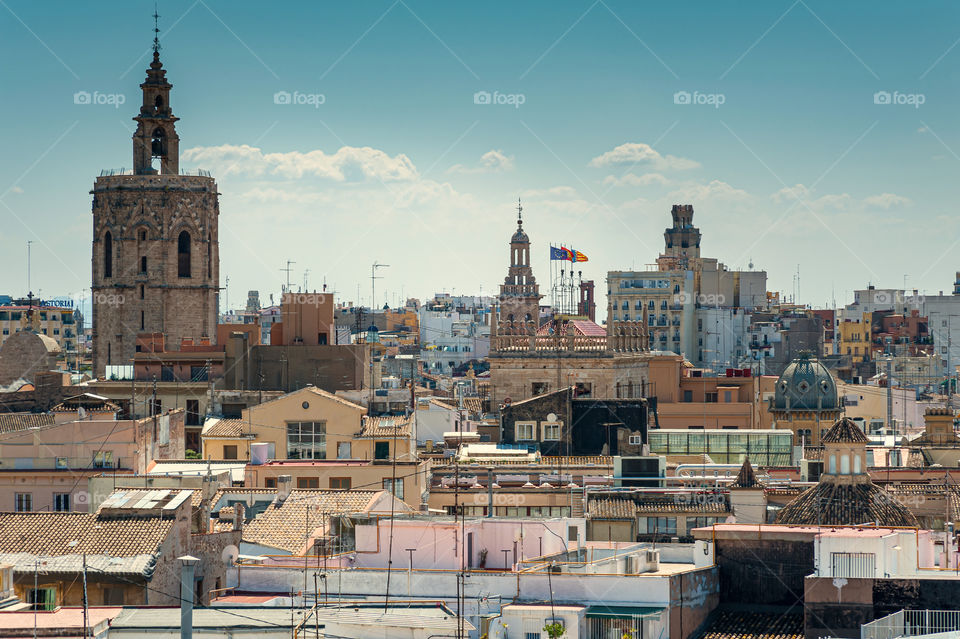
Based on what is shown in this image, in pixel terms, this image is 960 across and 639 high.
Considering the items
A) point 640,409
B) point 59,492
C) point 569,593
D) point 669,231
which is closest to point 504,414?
point 640,409

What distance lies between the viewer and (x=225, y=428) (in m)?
55.2

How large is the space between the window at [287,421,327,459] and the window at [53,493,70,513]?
1009cm

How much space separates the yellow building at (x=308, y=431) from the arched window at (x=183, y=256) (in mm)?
38614

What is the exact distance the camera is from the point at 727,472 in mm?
46344

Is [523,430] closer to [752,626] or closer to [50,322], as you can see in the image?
[752,626]

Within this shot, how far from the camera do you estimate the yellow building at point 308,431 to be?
50.8 metres

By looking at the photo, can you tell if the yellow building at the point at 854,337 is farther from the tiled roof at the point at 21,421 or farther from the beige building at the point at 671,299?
the tiled roof at the point at 21,421

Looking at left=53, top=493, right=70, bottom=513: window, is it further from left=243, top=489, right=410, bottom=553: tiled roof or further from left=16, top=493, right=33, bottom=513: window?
left=243, top=489, right=410, bottom=553: tiled roof

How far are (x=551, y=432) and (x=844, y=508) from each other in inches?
862

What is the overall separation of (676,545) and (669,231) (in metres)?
132

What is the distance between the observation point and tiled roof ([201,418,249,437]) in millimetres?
54281

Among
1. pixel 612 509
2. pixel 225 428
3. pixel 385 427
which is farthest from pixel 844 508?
pixel 225 428

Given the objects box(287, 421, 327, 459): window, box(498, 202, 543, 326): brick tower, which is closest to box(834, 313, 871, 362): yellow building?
box(498, 202, 543, 326): brick tower

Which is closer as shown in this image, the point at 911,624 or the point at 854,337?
the point at 911,624
